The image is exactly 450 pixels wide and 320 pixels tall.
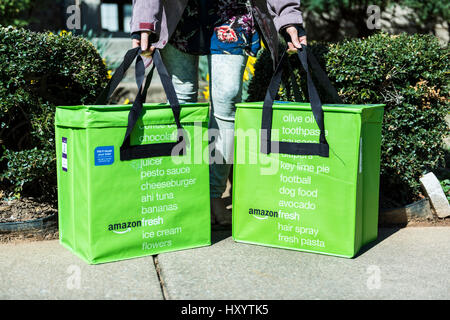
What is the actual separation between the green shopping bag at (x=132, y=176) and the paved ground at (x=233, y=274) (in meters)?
0.11

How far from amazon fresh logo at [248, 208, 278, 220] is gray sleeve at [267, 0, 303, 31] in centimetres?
98

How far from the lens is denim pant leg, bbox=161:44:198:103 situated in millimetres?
2770

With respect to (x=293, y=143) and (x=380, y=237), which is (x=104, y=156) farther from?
(x=380, y=237)

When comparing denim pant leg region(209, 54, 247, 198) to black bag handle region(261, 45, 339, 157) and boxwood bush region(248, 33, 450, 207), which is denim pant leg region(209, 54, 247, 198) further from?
boxwood bush region(248, 33, 450, 207)

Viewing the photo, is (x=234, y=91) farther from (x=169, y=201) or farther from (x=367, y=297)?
(x=367, y=297)

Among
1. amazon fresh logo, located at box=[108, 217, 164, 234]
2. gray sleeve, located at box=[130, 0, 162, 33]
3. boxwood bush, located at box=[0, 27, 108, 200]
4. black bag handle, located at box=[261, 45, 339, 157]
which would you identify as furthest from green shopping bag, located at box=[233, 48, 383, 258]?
boxwood bush, located at box=[0, 27, 108, 200]

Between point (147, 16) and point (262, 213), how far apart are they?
3.79ft

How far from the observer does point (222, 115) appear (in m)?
2.81

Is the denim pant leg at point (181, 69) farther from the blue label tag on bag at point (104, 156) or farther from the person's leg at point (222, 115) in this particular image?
the blue label tag on bag at point (104, 156)

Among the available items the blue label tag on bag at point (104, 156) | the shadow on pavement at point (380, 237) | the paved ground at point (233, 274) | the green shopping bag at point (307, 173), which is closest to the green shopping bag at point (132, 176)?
the blue label tag on bag at point (104, 156)

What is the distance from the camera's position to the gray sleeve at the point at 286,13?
2648mm

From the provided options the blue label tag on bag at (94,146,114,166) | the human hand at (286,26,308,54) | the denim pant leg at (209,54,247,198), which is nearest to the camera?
the blue label tag on bag at (94,146,114,166)

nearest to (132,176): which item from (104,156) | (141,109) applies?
(104,156)
